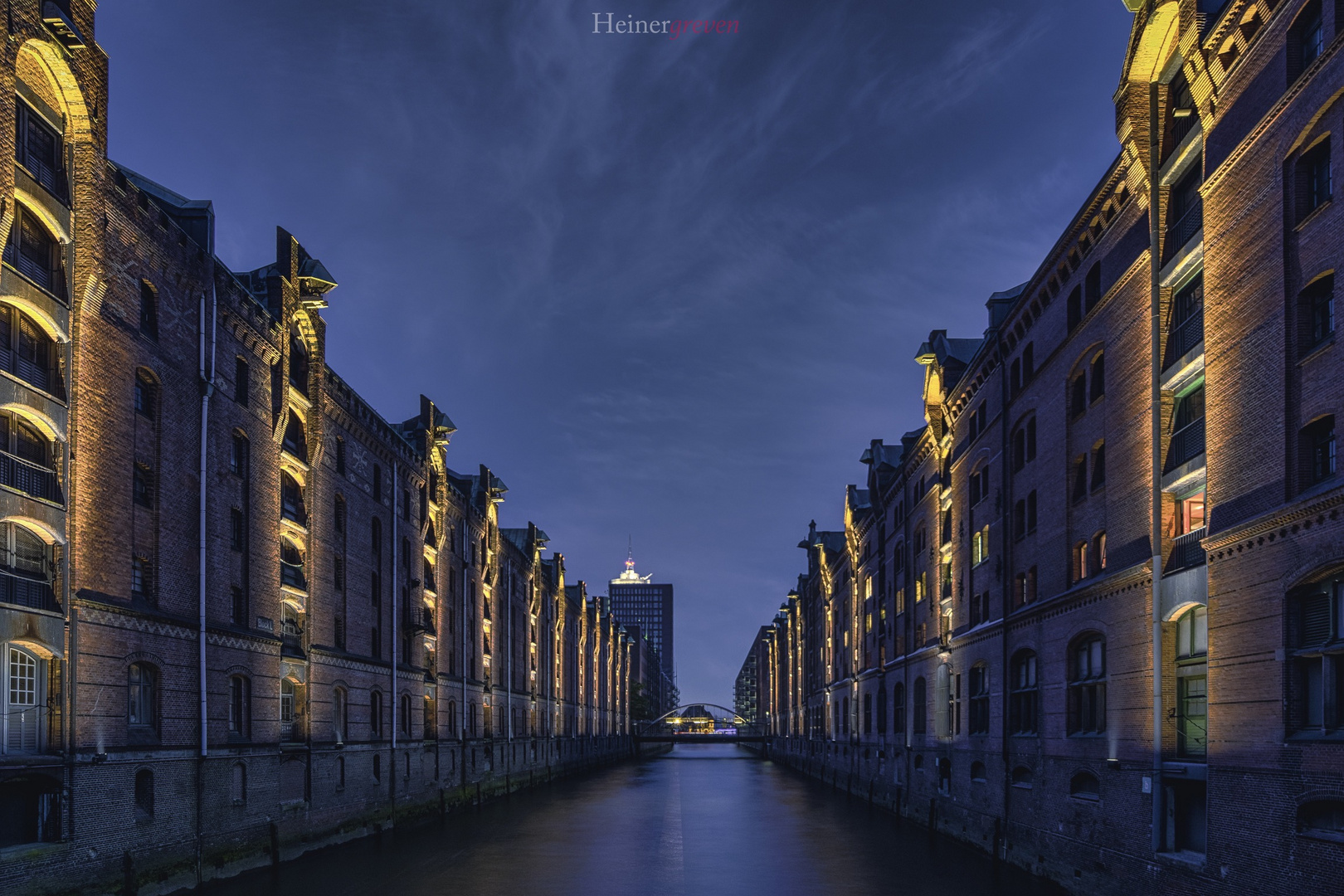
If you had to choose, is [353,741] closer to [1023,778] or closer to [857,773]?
[1023,778]

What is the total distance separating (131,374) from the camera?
25.3m

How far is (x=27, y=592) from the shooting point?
21344mm

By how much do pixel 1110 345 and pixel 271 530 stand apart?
23678mm

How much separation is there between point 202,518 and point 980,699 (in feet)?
79.5

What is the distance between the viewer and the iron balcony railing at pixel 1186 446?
20953 millimetres

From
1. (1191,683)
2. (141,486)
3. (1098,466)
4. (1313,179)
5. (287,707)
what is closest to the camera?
(1313,179)

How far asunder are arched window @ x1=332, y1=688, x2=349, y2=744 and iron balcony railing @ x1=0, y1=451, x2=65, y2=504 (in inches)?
707

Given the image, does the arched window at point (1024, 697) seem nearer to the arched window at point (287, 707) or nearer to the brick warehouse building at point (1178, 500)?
the brick warehouse building at point (1178, 500)

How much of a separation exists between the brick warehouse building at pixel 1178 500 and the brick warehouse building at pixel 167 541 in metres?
20.5

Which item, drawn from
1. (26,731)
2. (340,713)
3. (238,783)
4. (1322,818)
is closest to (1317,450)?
(1322,818)

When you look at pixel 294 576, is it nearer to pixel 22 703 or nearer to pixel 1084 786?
pixel 22 703

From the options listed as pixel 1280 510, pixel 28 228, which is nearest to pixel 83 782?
pixel 28 228

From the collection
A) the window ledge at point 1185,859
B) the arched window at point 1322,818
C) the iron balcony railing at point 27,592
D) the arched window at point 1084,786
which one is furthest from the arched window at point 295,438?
the arched window at point 1322,818

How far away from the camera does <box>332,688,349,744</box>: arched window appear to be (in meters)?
38.5
